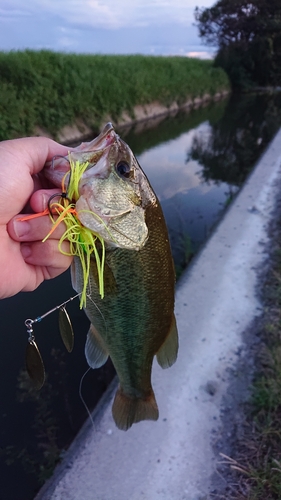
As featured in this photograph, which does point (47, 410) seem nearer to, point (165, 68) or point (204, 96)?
point (165, 68)

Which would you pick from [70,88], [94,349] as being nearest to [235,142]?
[70,88]

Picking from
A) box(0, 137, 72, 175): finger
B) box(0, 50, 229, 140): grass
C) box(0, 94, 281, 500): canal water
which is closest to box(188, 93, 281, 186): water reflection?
box(0, 94, 281, 500): canal water

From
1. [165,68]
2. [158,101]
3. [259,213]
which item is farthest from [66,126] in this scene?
[165,68]

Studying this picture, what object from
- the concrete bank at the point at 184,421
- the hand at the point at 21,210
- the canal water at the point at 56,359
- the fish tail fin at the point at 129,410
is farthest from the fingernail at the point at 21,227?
the canal water at the point at 56,359

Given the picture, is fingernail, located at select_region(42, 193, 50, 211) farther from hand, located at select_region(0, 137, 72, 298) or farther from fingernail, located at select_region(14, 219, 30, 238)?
fingernail, located at select_region(14, 219, 30, 238)

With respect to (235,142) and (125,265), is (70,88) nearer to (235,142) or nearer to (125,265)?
(235,142)
